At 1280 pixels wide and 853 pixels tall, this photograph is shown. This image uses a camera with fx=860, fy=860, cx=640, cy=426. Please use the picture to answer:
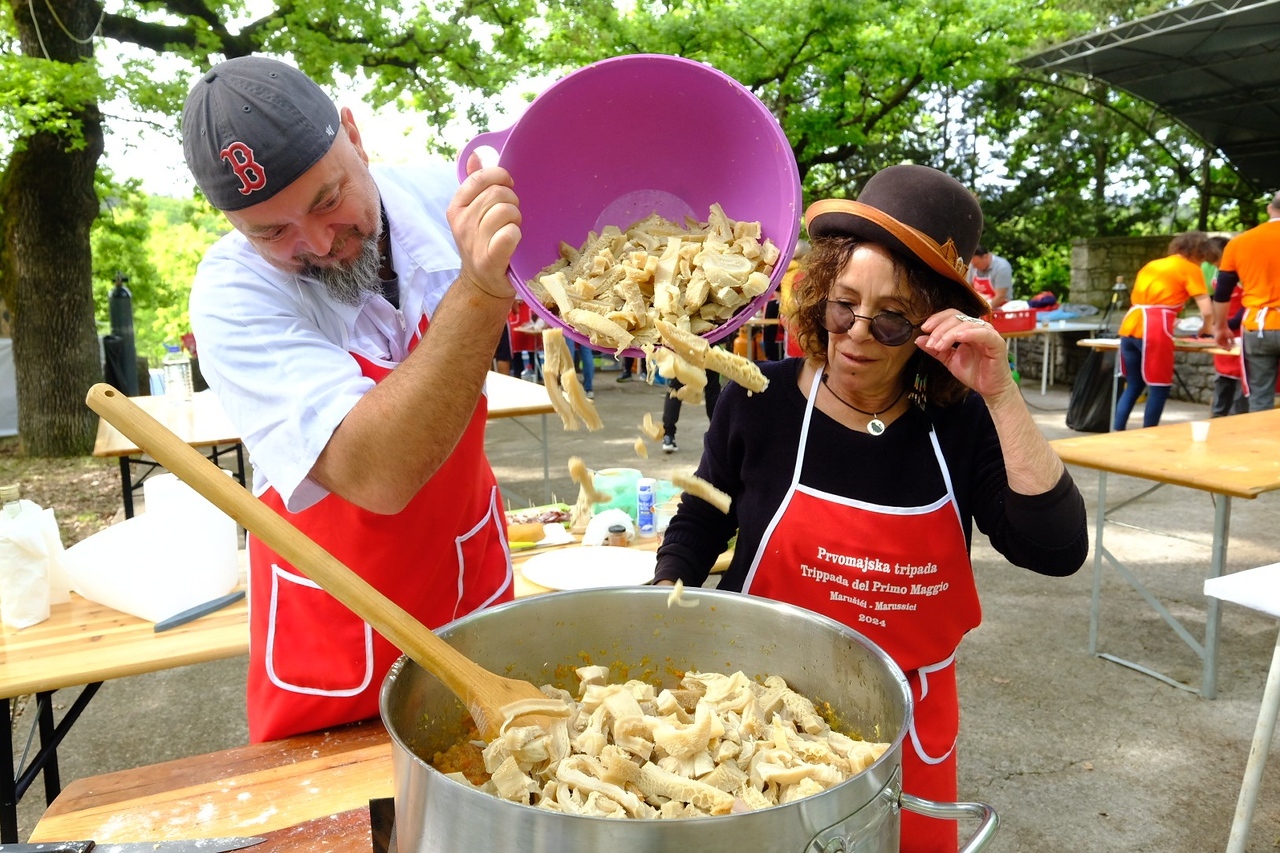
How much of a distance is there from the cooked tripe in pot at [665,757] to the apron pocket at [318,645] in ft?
1.31

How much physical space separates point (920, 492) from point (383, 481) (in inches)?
36.3

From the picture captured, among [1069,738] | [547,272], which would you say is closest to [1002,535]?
[547,272]

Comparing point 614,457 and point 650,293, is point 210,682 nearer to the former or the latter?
point 650,293

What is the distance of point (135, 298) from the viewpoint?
13.1 m

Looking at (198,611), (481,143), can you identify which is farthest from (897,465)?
(198,611)

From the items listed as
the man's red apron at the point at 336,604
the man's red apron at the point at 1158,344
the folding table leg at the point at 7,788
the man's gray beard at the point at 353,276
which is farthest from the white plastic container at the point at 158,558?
the man's red apron at the point at 1158,344

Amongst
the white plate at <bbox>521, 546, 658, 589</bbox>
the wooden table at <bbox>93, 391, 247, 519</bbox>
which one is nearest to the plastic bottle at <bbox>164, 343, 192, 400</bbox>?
the wooden table at <bbox>93, 391, 247, 519</bbox>

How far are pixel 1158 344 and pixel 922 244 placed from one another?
7.29 metres

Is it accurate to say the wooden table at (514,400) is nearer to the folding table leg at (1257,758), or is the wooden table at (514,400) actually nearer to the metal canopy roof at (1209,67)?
the folding table leg at (1257,758)

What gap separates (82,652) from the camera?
1.96m

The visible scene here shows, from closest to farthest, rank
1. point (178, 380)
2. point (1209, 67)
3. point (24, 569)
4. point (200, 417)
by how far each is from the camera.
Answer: point (24, 569)
point (200, 417)
point (178, 380)
point (1209, 67)

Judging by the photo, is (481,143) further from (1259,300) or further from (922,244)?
(1259,300)

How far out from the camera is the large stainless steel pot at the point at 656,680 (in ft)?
2.29

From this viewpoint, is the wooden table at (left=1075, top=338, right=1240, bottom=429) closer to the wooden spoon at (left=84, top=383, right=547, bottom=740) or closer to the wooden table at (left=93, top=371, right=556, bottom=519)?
the wooden table at (left=93, top=371, right=556, bottom=519)
